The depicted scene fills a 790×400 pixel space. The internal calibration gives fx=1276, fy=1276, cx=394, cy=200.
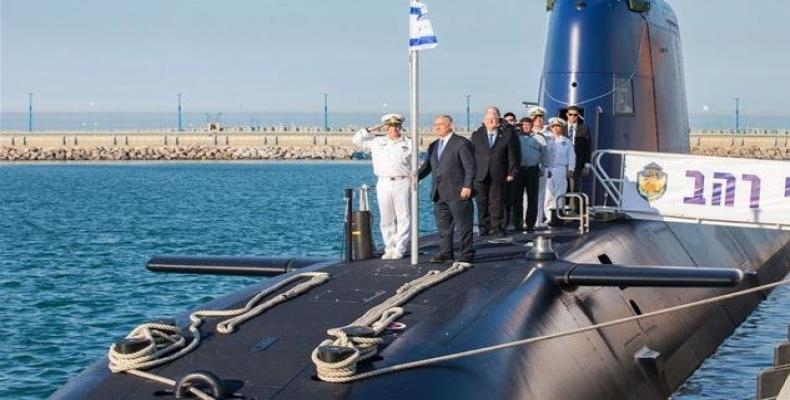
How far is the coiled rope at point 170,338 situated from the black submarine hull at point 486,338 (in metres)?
0.07

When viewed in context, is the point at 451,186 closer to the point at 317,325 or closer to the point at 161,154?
the point at 317,325

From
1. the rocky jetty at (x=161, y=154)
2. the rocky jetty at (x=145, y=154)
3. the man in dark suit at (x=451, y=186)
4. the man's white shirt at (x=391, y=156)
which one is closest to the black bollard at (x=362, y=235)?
the man's white shirt at (x=391, y=156)

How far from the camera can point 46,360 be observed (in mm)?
16766

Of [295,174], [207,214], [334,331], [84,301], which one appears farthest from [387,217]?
[295,174]

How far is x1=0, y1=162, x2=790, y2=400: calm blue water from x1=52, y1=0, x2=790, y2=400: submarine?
162cm

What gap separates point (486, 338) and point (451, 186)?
2861mm

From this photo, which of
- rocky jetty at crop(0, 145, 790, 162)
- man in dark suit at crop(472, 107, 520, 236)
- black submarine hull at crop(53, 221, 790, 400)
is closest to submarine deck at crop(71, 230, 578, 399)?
black submarine hull at crop(53, 221, 790, 400)

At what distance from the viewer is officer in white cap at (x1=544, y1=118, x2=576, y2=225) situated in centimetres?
1686

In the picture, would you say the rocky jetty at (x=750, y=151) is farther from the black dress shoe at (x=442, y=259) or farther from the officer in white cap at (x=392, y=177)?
the black dress shoe at (x=442, y=259)

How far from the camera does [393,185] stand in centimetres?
1287

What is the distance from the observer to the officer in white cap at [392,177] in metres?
12.7

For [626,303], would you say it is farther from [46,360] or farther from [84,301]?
[84,301]

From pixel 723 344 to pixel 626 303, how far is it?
395cm

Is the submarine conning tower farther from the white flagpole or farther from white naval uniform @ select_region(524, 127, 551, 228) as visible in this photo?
the white flagpole
